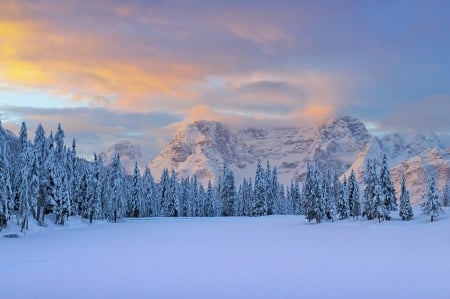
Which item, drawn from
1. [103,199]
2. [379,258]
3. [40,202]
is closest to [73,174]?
[103,199]

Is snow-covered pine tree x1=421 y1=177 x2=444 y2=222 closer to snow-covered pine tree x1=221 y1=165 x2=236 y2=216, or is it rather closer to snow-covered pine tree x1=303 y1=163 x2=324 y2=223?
snow-covered pine tree x1=303 y1=163 x2=324 y2=223

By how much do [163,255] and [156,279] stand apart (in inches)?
397

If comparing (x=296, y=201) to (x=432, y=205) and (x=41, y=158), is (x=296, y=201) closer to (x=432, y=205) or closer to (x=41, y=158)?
(x=432, y=205)

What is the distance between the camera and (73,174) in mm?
85625

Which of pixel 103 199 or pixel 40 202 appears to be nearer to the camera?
pixel 40 202

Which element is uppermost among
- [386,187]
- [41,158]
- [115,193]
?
[41,158]

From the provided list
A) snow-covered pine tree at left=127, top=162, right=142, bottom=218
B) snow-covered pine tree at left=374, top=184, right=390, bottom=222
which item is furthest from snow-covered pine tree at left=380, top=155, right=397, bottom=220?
snow-covered pine tree at left=127, top=162, right=142, bottom=218

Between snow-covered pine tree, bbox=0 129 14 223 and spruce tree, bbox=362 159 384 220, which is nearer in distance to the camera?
snow-covered pine tree, bbox=0 129 14 223

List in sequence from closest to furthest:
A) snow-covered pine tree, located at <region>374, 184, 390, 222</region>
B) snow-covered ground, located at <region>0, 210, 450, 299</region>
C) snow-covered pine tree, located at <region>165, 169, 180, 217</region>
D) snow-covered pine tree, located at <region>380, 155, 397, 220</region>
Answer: snow-covered ground, located at <region>0, 210, 450, 299</region>, snow-covered pine tree, located at <region>374, 184, 390, 222</region>, snow-covered pine tree, located at <region>380, 155, 397, 220</region>, snow-covered pine tree, located at <region>165, 169, 180, 217</region>

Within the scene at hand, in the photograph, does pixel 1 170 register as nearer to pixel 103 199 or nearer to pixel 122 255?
pixel 122 255

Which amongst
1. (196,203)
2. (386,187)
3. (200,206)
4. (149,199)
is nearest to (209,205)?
→ (200,206)

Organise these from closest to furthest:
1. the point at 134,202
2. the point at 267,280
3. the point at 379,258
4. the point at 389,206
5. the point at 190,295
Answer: the point at 190,295
the point at 267,280
the point at 379,258
the point at 389,206
the point at 134,202

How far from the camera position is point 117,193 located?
9338cm

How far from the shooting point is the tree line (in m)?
60.4
